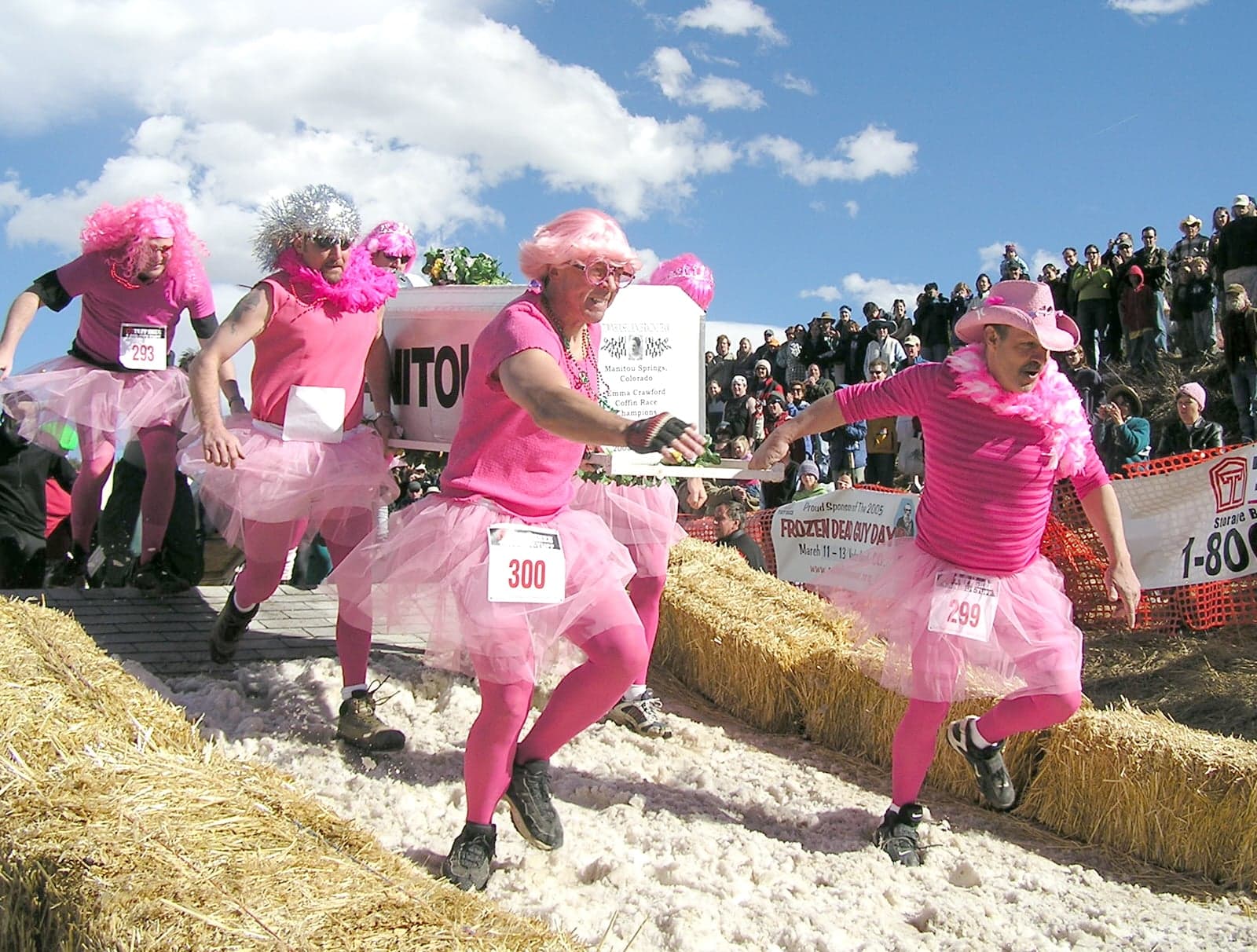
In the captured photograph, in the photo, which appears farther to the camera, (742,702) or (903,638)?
(742,702)

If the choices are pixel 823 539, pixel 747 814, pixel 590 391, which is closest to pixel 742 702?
pixel 747 814

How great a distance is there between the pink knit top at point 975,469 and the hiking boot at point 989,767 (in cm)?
66

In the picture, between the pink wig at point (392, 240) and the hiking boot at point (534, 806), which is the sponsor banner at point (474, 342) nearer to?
the pink wig at point (392, 240)

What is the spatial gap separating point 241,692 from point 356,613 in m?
1.05

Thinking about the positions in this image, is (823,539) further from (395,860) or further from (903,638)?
(395,860)

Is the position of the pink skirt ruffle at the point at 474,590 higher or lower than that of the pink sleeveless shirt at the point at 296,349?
lower

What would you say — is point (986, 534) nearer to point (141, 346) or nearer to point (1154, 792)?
point (1154, 792)

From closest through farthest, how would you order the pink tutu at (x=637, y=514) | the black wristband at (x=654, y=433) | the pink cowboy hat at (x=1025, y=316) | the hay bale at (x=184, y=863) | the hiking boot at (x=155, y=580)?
1. the hay bale at (x=184, y=863)
2. the black wristband at (x=654, y=433)
3. the pink cowboy hat at (x=1025, y=316)
4. the pink tutu at (x=637, y=514)
5. the hiking boot at (x=155, y=580)

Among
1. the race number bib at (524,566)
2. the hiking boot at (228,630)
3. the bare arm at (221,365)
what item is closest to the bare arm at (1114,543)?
the race number bib at (524,566)

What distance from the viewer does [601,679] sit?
11.7ft

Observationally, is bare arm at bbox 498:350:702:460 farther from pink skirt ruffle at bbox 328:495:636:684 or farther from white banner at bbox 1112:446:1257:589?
white banner at bbox 1112:446:1257:589

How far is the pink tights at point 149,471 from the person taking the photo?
5.78 m

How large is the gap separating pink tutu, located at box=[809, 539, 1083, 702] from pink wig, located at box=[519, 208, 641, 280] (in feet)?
4.87

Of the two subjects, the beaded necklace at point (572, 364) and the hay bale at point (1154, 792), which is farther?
the hay bale at point (1154, 792)
